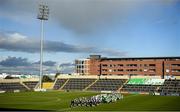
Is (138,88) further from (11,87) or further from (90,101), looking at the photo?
(90,101)

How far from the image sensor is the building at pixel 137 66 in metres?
166

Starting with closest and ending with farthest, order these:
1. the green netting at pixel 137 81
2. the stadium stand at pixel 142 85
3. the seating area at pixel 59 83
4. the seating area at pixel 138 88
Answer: the seating area at pixel 138 88 → the stadium stand at pixel 142 85 → the green netting at pixel 137 81 → the seating area at pixel 59 83

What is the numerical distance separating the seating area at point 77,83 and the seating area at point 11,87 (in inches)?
716

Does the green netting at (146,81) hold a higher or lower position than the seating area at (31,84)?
higher

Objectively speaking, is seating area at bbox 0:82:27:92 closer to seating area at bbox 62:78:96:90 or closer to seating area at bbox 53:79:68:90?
seating area at bbox 53:79:68:90

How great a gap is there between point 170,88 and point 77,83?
1663 inches

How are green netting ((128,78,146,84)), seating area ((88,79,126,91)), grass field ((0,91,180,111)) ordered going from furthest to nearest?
seating area ((88,79,126,91)), green netting ((128,78,146,84)), grass field ((0,91,180,111))

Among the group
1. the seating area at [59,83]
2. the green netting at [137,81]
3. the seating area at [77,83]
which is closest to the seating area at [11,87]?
the seating area at [59,83]

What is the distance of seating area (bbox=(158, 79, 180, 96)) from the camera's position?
391ft

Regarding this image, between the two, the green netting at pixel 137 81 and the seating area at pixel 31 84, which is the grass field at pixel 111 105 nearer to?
the green netting at pixel 137 81

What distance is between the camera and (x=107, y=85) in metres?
140

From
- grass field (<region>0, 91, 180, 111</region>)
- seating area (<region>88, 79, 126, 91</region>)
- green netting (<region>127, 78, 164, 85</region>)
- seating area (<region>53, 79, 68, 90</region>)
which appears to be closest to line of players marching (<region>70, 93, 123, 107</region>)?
grass field (<region>0, 91, 180, 111</region>)

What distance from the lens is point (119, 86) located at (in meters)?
137

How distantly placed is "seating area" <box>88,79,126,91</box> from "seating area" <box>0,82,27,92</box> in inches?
1169
